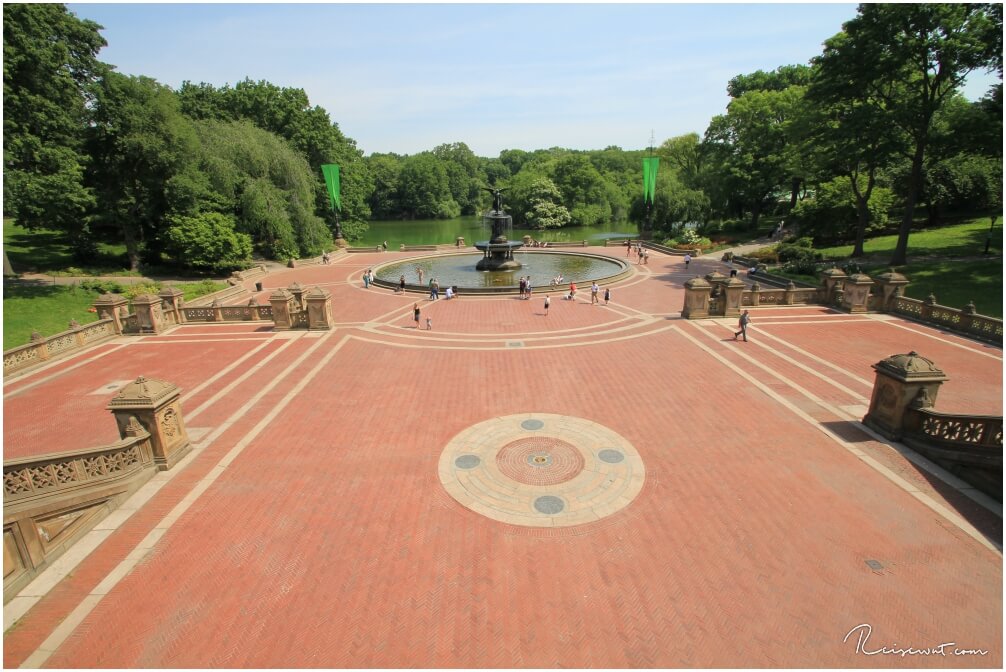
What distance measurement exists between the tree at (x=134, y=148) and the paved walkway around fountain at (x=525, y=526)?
2583 cm

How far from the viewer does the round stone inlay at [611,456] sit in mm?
11055

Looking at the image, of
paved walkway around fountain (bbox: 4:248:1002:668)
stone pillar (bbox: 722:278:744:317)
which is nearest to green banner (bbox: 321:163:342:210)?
paved walkway around fountain (bbox: 4:248:1002:668)

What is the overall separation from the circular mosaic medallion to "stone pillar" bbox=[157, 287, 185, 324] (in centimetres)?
1995

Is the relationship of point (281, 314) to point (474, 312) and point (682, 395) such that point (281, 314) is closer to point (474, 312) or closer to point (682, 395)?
point (474, 312)

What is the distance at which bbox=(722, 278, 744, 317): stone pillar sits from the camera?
22641 millimetres

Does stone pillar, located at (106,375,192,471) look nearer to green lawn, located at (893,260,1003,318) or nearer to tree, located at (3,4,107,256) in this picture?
tree, located at (3,4,107,256)

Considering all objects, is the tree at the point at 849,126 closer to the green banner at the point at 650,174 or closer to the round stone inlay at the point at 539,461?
the green banner at the point at 650,174

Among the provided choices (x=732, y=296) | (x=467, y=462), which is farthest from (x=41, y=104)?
(x=732, y=296)

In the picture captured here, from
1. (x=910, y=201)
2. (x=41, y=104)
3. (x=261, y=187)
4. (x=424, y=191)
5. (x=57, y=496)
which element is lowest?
(x=57, y=496)

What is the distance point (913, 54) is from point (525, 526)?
35196mm

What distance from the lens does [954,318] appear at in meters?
19.5

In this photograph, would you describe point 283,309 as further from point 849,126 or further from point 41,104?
point 849,126

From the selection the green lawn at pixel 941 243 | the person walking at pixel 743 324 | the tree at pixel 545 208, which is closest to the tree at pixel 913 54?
the green lawn at pixel 941 243

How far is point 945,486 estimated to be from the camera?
9664 millimetres
